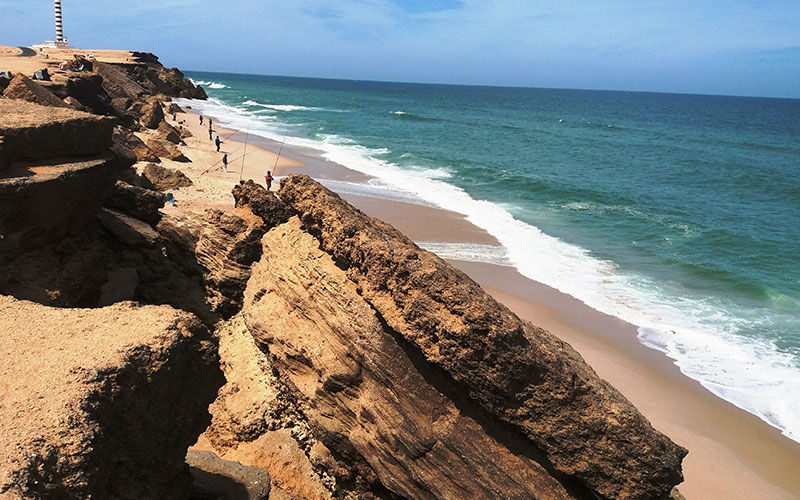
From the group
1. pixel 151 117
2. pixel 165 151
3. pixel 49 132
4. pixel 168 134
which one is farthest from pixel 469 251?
pixel 151 117

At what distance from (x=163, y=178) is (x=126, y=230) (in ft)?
41.6

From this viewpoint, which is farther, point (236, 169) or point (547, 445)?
point (236, 169)

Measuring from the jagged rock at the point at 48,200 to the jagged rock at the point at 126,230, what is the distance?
2.56 feet

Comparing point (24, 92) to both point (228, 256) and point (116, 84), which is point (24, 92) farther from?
point (116, 84)

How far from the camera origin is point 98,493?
3584mm

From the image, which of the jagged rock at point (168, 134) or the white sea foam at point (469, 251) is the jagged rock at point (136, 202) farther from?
the jagged rock at point (168, 134)

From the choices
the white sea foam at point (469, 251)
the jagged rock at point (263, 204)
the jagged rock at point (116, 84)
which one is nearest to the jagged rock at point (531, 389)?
the jagged rock at point (263, 204)

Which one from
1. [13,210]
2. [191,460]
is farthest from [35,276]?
[191,460]

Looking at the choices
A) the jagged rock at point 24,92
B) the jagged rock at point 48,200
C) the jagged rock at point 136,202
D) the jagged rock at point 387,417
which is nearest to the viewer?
the jagged rock at point 387,417

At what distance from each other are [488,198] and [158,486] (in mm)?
26133

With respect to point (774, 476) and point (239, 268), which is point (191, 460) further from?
point (774, 476)

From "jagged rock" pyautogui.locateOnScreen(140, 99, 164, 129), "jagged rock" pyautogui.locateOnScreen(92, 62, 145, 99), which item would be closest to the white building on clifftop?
"jagged rock" pyautogui.locateOnScreen(92, 62, 145, 99)

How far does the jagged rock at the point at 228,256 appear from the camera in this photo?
8.05 meters

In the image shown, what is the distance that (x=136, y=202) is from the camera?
8.92m
